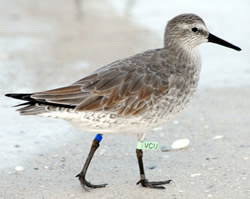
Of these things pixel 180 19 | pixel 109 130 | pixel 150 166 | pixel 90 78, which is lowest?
pixel 150 166

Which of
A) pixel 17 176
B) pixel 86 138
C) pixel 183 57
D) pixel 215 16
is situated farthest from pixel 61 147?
pixel 215 16

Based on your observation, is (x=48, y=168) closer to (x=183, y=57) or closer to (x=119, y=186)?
(x=119, y=186)

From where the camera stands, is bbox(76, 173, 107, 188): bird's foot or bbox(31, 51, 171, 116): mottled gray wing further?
bbox(76, 173, 107, 188): bird's foot

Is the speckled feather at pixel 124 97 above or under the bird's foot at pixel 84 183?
above

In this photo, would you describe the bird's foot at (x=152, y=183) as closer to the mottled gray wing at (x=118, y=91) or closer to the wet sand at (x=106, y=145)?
the wet sand at (x=106, y=145)

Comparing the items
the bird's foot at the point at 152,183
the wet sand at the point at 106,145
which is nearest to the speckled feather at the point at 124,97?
the bird's foot at the point at 152,183

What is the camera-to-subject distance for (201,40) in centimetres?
636

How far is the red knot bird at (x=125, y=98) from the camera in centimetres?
570

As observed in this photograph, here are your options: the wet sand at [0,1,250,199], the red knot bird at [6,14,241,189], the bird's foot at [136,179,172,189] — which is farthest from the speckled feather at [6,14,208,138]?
the wet sand at [0,1,250,199]

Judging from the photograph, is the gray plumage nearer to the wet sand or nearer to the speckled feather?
the speckled feather

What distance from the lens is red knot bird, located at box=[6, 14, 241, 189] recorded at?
18.7 ft

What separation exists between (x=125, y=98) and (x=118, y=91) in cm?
10

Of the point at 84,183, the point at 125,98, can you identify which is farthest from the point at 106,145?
the point at 125,98

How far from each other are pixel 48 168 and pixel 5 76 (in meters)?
3.80
